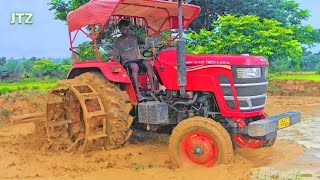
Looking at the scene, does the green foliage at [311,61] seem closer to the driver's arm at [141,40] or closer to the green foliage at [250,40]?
the green foliage at [250,40]

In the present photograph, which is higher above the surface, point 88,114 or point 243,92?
point 243,92

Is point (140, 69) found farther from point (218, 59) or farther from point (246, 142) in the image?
point (246, 142)

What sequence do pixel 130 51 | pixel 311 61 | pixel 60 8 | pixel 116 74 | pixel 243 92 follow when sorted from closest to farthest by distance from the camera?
pixel 243 92, pixel 116 74, pixel 130 51, pixel 60 8, pixel 311 61

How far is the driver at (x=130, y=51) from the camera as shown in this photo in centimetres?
705

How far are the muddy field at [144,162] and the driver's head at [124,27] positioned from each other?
194cm

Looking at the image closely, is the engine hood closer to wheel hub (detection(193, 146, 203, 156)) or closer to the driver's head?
the driver's head

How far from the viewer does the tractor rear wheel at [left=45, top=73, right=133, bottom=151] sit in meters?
6.56

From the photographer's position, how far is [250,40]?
2056 cm

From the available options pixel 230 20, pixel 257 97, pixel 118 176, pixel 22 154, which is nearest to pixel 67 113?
pixel 22 154

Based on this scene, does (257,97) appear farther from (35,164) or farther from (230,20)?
(230,20)

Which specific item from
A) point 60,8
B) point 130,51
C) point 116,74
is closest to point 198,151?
point 116,74

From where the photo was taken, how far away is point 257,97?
6.32m

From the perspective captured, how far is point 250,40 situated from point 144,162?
1538 centimetres

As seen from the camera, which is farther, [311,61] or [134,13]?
[311,61]
